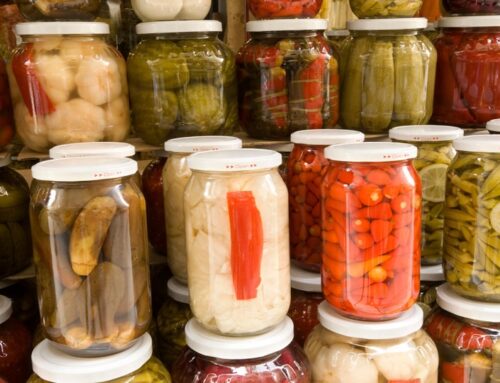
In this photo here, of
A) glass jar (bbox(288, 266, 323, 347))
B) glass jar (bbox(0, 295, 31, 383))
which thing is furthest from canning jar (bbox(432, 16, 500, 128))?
glass jar (bbox(0, 295, 31, 383))

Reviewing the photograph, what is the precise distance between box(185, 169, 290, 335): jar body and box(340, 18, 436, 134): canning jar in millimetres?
457

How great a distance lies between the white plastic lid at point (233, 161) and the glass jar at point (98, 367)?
0.36 metres

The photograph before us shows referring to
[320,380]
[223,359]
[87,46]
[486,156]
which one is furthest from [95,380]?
[486,156]

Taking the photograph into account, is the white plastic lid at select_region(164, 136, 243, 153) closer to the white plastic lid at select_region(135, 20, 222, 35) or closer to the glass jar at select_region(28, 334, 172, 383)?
the white plastic lid at select_region(135, 20, 222, 35)

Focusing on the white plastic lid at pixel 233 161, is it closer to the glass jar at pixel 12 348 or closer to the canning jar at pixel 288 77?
the canning jar at pixel 288 77

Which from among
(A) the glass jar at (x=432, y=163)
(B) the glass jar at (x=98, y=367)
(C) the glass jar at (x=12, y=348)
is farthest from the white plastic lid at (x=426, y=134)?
(C) the glass jar at (x=12, y=348)

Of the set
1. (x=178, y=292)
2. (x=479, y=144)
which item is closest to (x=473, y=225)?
(x=479, y=144)

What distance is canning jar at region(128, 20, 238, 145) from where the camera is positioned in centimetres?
132

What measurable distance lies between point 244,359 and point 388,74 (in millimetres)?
760

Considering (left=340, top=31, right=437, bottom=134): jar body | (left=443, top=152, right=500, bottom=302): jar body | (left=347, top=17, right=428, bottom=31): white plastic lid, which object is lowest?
(left=443, top=152, right=500, bottom=302): jar body

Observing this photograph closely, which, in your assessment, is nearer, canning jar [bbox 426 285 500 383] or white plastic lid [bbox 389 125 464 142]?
canning jar [bbox 426 285 500 383]

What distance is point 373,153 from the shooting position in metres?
1.08

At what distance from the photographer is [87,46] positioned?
128cm

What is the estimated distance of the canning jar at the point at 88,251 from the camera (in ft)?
3.34
